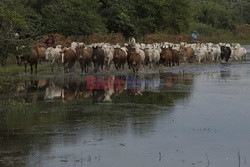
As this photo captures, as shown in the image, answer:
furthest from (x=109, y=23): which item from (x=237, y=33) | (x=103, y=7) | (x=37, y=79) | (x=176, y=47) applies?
(x=237, y=33)

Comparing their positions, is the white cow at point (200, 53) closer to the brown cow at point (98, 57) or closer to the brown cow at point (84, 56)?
the brown cow at point (98, 57)

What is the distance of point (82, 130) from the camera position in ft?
49.2

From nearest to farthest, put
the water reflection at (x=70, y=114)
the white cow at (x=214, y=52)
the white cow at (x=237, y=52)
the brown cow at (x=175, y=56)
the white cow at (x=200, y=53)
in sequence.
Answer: the water reflection at (x=70, y=114), the brown cow at (x=175, y=56), the white cow at (x=200, y=53), the white cow at (x=214, y=52), the white cow at (x=237, y=52)

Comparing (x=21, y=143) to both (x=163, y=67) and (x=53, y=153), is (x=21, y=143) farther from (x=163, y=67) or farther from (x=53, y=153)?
(x=163, y=67)

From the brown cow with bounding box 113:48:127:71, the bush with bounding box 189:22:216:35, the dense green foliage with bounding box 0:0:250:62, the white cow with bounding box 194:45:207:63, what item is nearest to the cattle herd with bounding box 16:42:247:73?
the brown cow with bounding box 113:48:127:71

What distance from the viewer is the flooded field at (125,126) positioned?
12258mm

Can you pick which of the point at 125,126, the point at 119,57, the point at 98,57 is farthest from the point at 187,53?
the point at 125,126

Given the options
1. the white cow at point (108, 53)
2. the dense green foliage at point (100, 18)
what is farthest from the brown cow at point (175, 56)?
the dense green foliage at point (100, 18)

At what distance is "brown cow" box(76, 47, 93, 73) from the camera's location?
3083 cm

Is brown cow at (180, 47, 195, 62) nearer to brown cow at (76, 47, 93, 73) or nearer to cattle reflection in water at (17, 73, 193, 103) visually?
brown cow at (76, 47, 93, 73)

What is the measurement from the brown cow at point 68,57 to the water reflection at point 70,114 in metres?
4.84

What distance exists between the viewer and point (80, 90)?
22.7 m

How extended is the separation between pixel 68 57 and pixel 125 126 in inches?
601

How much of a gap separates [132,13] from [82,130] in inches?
1637
